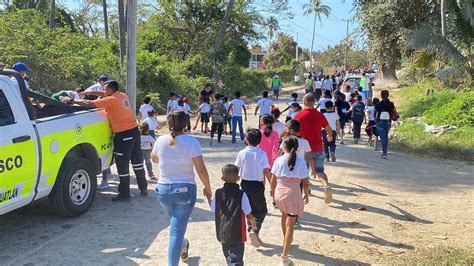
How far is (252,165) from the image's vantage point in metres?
5.21

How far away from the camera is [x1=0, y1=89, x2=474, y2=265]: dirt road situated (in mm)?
5172

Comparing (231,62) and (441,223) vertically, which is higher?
(231,62)

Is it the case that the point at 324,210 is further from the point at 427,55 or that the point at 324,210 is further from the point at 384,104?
the point at 427,55

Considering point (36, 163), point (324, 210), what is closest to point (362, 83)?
point (324, 210)

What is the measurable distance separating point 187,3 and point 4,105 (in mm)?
26055

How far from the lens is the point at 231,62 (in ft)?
102

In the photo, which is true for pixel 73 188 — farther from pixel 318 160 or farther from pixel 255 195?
pixel 318 160

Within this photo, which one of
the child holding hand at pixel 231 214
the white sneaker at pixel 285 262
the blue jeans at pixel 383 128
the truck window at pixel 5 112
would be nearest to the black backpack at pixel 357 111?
the blue jeans at pixel 383 128

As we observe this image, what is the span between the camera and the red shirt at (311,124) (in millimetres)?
6953

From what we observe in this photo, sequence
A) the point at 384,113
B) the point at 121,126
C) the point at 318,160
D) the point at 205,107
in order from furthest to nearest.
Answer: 1. the point at 205,107
2. the point at 384,113
3. the point at 318,160
4. the point at 121,126

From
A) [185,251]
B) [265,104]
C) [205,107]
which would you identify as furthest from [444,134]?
[185,251]

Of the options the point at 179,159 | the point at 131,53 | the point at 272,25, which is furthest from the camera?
the point at 272,25

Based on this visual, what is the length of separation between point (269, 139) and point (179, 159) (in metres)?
2.58

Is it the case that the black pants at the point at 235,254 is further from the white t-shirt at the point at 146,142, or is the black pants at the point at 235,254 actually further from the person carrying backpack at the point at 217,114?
the person carrying backpack at the point at 217,114
